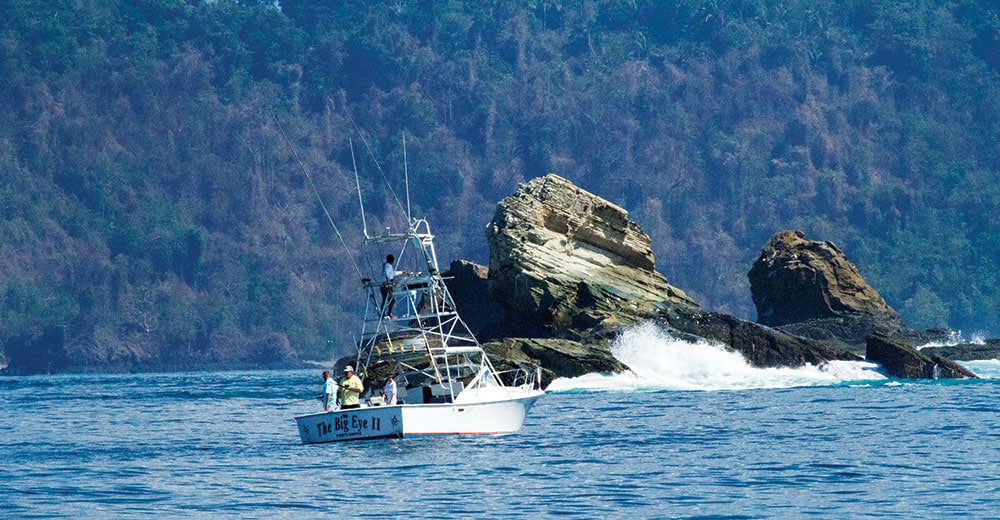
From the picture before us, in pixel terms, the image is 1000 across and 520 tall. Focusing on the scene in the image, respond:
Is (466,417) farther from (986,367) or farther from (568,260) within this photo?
(986,367)

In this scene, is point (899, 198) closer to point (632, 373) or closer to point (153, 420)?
point (632, 373)

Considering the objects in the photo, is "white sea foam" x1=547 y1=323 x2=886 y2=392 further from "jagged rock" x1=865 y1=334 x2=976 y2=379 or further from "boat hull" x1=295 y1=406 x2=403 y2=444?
"boat hull" x1=295 y1=406 x2=403 y2=444

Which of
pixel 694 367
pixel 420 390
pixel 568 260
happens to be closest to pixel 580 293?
pixel 568 260

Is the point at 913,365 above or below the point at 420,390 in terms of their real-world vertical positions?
above

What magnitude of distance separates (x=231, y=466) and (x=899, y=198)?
16287 cm

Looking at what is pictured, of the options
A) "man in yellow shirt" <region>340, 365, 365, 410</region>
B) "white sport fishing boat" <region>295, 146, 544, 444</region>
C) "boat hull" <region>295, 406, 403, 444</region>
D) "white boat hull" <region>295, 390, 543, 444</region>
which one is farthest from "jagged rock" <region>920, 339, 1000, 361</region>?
"boat hull" <region>295, 406, 403, 444</region>

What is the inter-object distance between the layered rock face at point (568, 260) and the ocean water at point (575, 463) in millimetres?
11239

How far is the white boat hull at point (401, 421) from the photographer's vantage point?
37781 mm

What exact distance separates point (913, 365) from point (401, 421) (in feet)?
111

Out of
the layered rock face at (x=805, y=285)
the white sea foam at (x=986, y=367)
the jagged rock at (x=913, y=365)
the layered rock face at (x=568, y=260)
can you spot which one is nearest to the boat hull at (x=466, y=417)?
the layered rock face at (x=568, y=260)

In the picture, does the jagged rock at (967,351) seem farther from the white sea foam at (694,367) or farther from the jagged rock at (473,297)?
the jagged rock at (473,297)

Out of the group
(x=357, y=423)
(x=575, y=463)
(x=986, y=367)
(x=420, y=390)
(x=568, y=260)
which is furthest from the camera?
(x=986, y=367)

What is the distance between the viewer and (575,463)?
3456cm

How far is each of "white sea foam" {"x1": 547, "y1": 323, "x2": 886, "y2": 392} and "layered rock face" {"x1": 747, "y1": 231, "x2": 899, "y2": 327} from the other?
1712 cm
